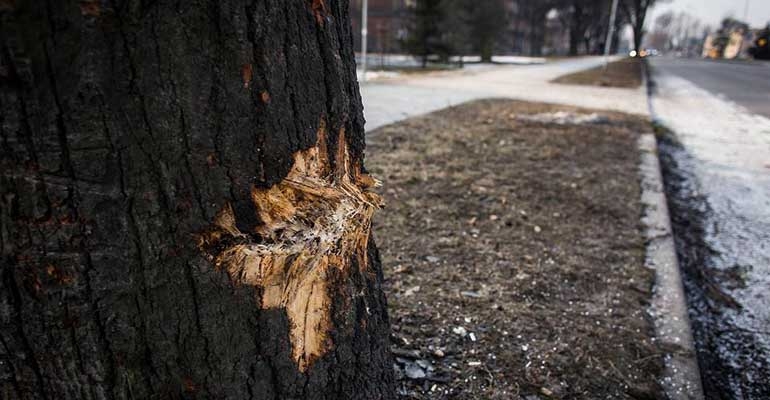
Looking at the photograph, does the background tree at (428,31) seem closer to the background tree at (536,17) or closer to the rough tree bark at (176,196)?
the rough tree bark at (176,196)

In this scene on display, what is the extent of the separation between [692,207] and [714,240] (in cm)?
82

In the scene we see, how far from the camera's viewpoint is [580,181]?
427cm

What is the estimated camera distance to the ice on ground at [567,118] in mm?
7383

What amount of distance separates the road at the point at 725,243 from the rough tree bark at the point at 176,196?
1.82 m

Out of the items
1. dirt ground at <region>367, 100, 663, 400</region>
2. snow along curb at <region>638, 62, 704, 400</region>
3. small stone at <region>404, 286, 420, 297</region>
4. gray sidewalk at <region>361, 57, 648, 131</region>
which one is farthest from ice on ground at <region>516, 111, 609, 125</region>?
small stone at <region>404, 286, 420, 297</region>

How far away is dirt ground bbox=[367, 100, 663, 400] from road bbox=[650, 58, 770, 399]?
1.17 feet

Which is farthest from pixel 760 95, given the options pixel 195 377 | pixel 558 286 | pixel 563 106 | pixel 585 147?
pixel 195 377

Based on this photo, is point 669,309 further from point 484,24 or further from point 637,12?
point 637,12

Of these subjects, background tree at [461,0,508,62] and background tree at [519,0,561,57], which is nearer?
background tree at [461,0,508,62]

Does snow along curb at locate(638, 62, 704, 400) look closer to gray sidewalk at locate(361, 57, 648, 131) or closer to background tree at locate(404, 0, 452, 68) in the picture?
gray sidewalk at locate(361, 57, 648, 131)

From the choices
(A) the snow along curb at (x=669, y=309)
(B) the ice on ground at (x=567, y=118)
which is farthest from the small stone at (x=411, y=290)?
(B) the ice on ground at (x=567, y=118)

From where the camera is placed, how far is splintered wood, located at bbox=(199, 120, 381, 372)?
984 millimetres

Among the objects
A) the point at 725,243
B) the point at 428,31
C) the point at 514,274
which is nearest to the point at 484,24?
the point at 428,31

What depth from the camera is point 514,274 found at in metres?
2.54
